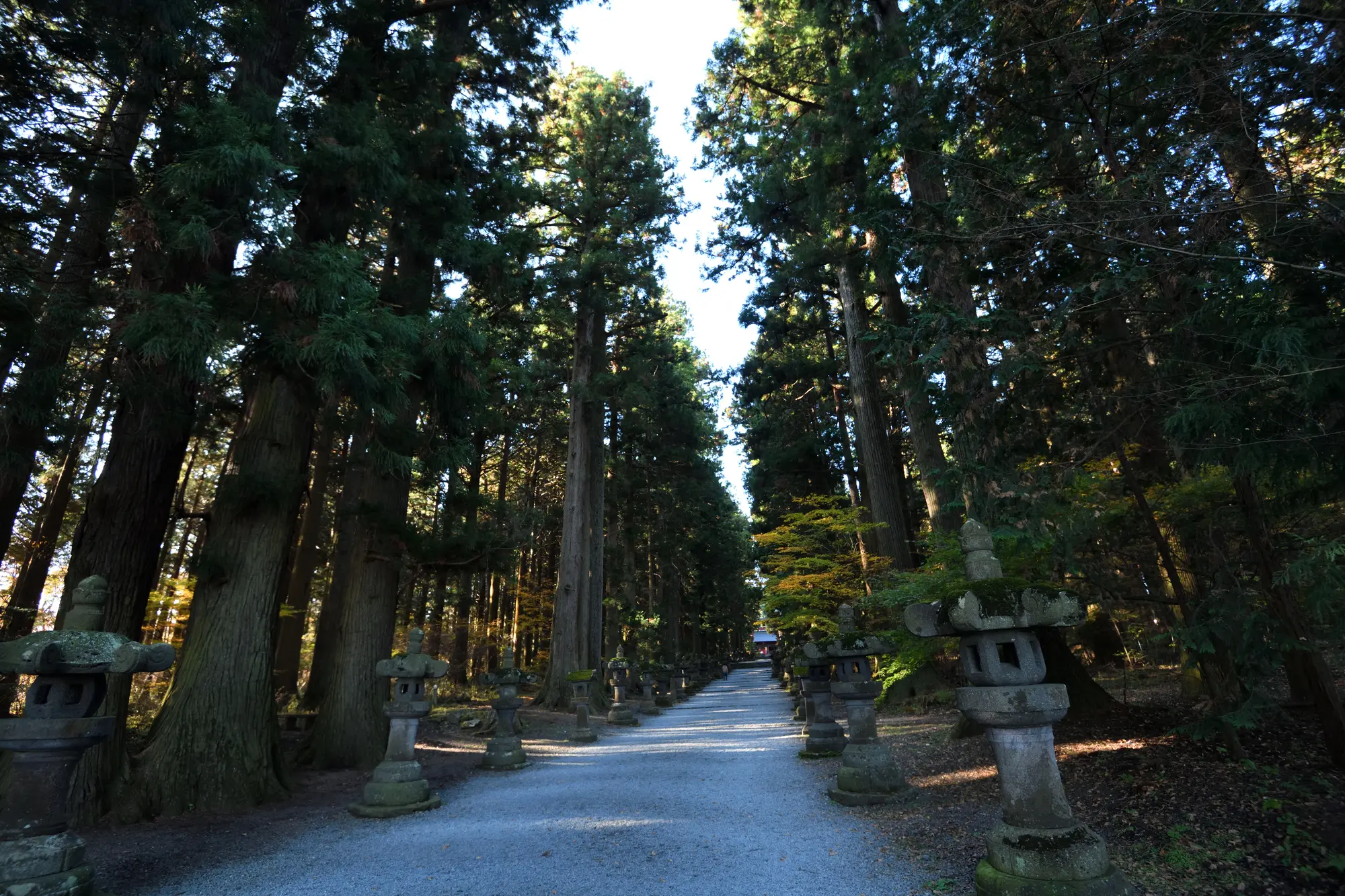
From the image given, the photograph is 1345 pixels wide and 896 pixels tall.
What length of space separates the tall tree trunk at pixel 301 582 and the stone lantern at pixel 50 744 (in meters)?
9.10

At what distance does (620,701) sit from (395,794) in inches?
369

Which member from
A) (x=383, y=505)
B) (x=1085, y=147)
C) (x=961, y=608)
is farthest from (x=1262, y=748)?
(x=383, y=505)

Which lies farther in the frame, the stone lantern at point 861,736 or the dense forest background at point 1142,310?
the stone lantern at point 861,736

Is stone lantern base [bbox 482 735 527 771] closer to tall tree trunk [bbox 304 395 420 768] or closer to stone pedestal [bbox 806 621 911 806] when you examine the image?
tall tree trunk [bbox 304 395 420 768]

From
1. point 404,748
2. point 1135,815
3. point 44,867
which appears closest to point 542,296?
point 404,748

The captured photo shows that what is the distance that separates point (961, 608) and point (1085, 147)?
172 inches

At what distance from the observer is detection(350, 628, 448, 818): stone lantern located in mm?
6148

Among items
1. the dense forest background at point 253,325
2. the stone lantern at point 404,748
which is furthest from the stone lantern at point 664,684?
the stone lantern at point 404,748

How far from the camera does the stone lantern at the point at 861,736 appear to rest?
228 inches

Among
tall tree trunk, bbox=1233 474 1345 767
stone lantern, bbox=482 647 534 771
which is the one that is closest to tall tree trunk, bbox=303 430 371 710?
stone lantern, bbox=482 647 534 771

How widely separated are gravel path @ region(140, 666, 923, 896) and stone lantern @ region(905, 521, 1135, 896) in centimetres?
81

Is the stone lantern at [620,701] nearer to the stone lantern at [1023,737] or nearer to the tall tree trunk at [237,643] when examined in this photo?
the tall tree trunk at [237,643]

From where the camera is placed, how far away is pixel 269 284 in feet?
20.1

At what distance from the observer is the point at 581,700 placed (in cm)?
1337
